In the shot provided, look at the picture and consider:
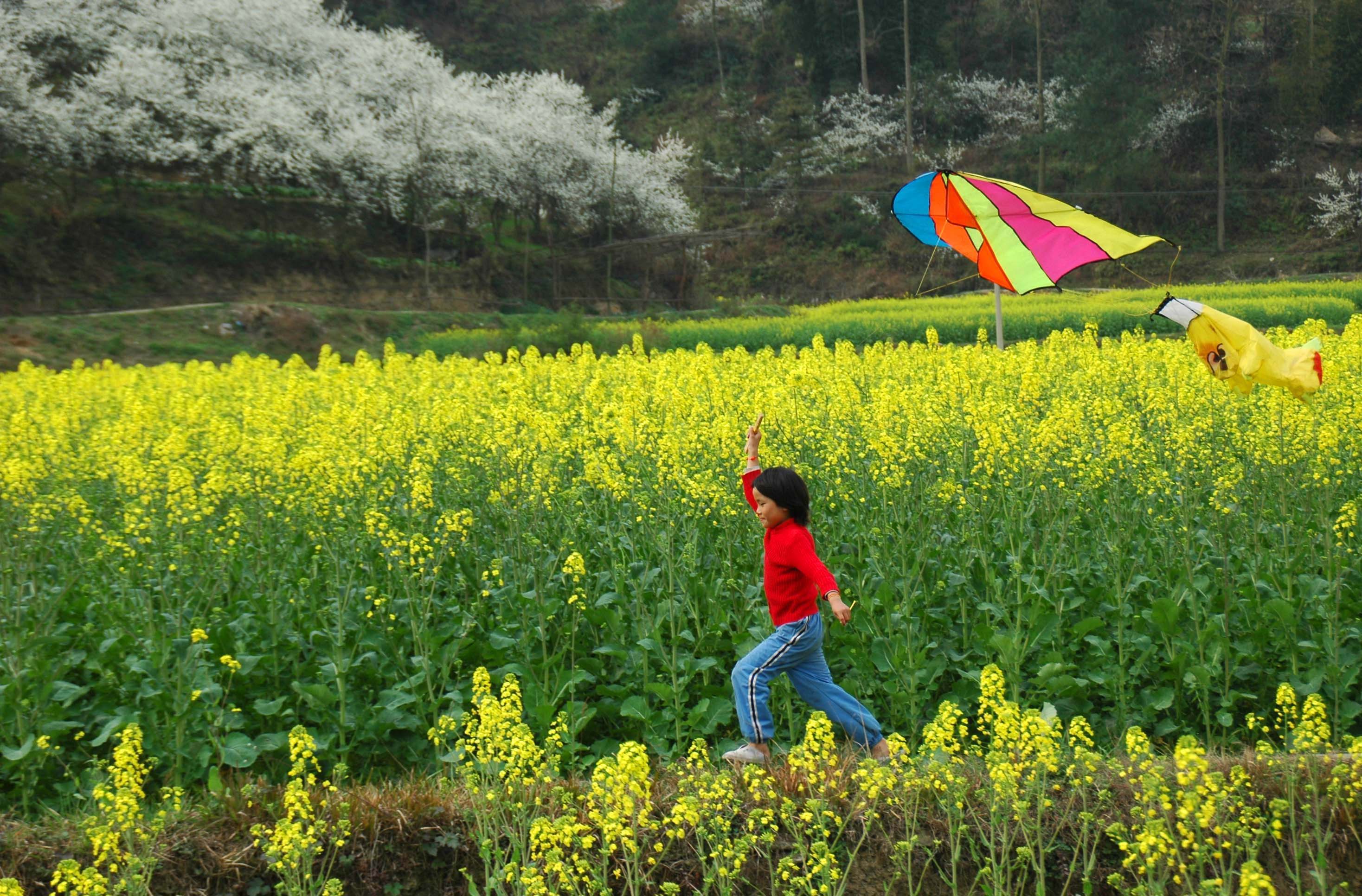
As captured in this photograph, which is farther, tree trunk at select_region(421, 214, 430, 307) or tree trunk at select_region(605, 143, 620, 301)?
tree trunk at select_region(605, 143, 620, 301)

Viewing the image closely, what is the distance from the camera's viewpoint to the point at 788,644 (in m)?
4.14

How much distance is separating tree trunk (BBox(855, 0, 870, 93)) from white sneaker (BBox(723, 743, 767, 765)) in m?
42.0

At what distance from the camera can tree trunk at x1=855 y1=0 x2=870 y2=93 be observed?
42.1 m

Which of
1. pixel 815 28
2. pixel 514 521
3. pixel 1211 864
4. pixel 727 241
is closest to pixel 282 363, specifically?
pixel 514 521

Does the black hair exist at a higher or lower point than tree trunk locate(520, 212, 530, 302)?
lower

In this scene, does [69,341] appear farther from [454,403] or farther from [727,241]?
[727,241]

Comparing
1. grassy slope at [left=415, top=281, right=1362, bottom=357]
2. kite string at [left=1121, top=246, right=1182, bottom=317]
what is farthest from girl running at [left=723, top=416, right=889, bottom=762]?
grassy slope at [left=415, top=281, right=1362, bottom=357]

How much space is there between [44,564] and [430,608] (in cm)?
213

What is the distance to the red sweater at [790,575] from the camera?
4.16m

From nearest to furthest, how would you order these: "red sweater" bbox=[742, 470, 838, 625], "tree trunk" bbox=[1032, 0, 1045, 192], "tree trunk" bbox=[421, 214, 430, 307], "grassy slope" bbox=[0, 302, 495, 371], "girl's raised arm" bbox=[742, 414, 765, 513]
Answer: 1. "red sweater" bbox=[742, 470, 838, 625]
2. "girl's raised arm" bbox=[742, 414, 765, 513]
3. "grassy slope" bbox=[0, 302, 495, 371]
4. "tree trunk" bbox=[421, 214, 430, 307]
5. "tree trunk" bbox=[1032, 0, 1045, 192]

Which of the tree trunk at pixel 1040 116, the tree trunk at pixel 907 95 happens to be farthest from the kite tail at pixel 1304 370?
the tree trunk at pixel 907 95

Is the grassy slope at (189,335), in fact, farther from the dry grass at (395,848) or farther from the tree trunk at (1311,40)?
the tree trunk at (1311,40)

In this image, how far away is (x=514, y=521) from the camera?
17.3ft

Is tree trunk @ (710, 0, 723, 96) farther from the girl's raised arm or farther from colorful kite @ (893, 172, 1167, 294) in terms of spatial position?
the girl's raised arm
